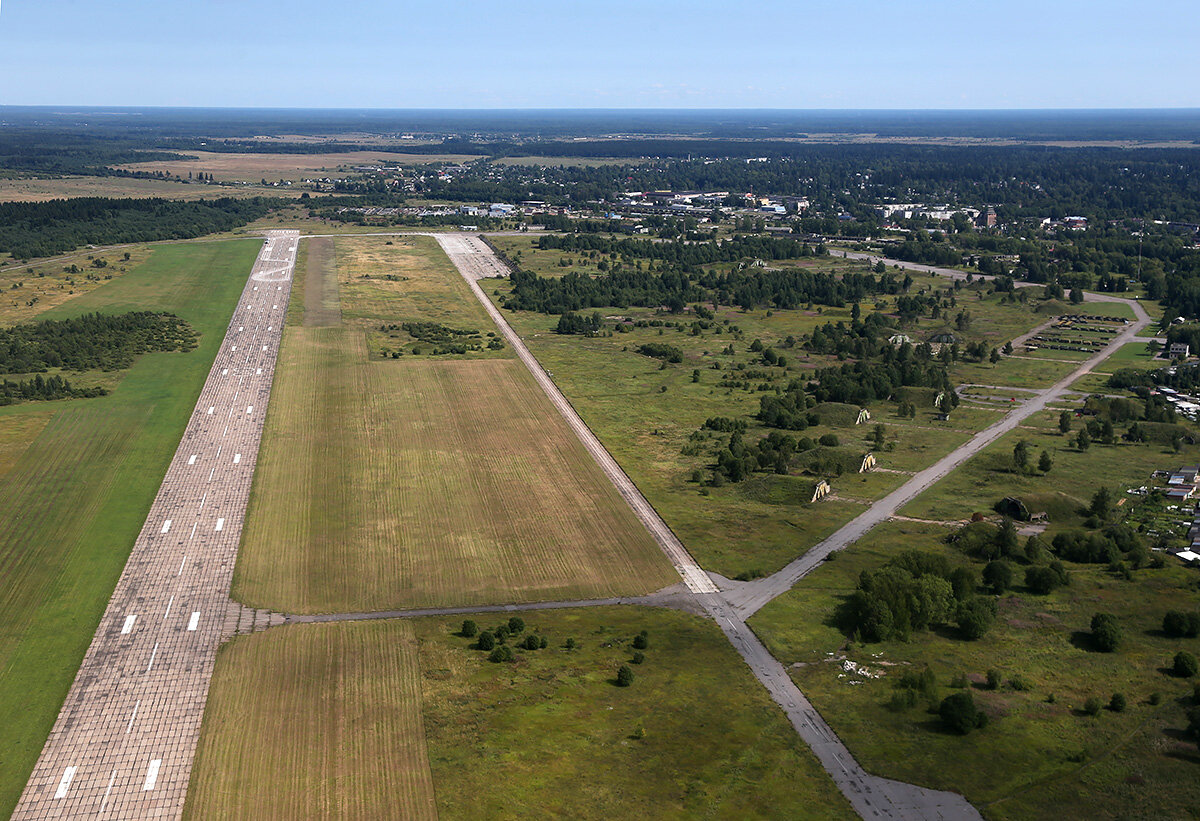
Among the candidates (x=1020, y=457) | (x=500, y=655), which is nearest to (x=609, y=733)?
(x=500, y=655)

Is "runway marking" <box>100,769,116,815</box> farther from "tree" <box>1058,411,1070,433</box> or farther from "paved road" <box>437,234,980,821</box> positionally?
"tree" <box>1058,411,1070,433</box>

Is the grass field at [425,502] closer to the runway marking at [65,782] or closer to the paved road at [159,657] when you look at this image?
the paved road at [159,657]

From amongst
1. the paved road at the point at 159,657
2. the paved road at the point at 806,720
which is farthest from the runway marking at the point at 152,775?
the paved road at the point at 806,720

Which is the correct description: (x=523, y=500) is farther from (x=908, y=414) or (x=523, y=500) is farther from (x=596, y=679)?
(x=908, y=414)

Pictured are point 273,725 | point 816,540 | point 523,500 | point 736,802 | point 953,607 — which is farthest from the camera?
point 523,500

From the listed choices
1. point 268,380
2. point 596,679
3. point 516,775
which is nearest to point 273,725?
point 516,775

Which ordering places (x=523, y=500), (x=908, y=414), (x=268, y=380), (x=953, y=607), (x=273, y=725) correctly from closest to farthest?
(x=273, y=725), (x=953, y=607), (x=523, y=500), (x=908, y=414), (x=268, y=380)
